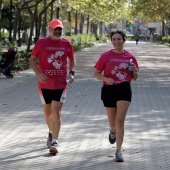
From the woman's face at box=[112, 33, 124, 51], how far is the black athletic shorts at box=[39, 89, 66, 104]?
112 cm

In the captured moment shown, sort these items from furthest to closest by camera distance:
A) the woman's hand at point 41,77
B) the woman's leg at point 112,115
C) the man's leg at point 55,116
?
1. the man's leg at point 55,116
2. the woman's hand at point 41,77
3. the woman's leg at point 112,115

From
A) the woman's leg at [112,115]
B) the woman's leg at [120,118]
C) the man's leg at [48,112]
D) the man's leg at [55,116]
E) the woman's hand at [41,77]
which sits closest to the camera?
the woman's leg at [120,118]

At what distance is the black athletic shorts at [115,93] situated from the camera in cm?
824

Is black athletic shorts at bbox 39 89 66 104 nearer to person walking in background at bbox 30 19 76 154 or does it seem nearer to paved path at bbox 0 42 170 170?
person walking in background at bbox 30 19 76 154

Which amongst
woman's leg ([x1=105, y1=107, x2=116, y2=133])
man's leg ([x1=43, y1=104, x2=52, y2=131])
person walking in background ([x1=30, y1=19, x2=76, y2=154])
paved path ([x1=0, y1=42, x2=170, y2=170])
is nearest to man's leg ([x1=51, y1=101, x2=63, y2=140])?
person walking in background ([x1=30, y1=19, x2=76, y2=154])

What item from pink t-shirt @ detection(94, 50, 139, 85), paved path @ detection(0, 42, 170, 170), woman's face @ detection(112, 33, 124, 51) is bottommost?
paved path @ detection(0, 42, 170, 170)

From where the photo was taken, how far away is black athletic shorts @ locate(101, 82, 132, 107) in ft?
27.0

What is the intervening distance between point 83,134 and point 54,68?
2.13 m

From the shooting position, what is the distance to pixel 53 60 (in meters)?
8.73

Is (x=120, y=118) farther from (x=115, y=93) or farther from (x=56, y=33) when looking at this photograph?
(x=56, y=33)

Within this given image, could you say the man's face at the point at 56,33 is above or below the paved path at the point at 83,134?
above

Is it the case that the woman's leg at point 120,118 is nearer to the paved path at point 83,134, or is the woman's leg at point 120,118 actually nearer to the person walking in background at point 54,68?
the paved path at point 83,134

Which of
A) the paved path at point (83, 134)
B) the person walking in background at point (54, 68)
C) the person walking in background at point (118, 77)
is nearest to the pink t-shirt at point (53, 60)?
the person walking in background at point (54, 68)

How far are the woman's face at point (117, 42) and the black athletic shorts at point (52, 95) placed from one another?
3.67 ft
